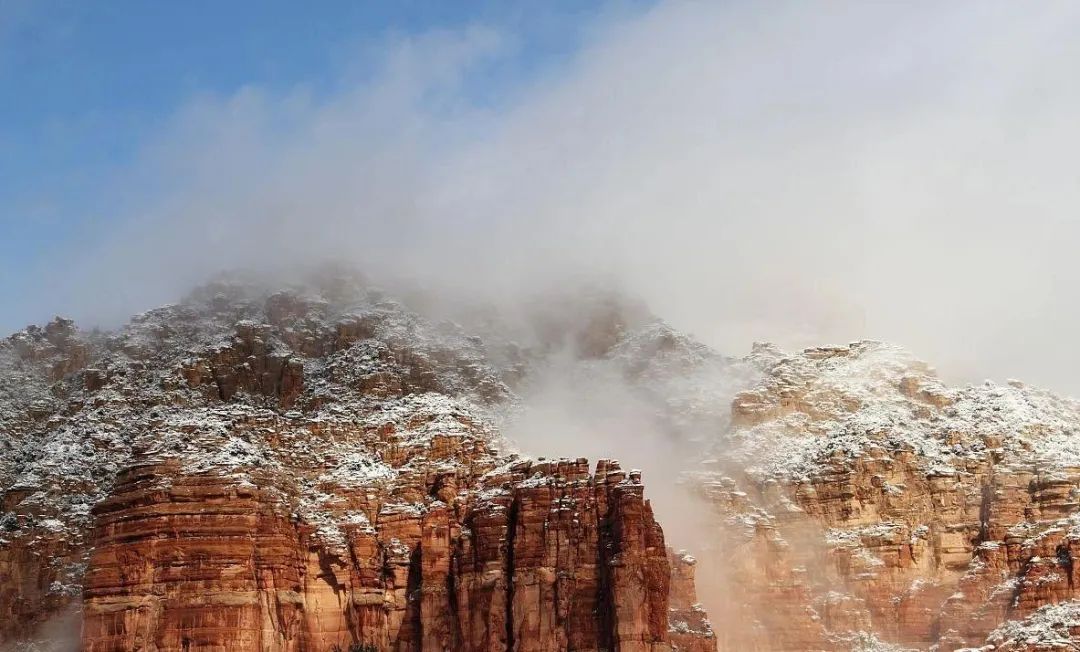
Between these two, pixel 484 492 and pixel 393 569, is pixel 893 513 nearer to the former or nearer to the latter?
pixel 484 492

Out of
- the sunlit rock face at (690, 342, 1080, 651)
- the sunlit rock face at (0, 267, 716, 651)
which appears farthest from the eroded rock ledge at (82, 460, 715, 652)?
the sunlit rock face at (690, 342, 1080, 651)

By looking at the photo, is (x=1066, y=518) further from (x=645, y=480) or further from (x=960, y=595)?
(x=645, y=480)

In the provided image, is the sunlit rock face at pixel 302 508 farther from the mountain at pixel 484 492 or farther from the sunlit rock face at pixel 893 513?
the sunlit rock face at pixel 893 513

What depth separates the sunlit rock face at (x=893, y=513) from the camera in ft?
396

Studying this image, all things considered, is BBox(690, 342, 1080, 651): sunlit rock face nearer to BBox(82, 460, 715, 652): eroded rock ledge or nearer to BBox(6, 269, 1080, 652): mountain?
BBox(6, 269, 1080, 652): mountain

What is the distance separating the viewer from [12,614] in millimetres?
116500

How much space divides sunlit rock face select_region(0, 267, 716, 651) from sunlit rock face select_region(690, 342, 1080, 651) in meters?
10.5

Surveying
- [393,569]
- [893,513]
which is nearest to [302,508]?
[393,569]

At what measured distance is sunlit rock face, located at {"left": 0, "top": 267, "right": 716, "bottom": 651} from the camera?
357 ft

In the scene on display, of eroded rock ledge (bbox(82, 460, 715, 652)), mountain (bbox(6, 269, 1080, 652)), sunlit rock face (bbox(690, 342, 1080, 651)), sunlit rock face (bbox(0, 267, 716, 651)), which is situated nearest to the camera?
eroded rock ledge (bbox(82, 460, 715, 652))

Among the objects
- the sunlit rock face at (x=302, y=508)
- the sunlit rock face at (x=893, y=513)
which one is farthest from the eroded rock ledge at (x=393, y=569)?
the sunlit rock face at (x=893, y=513)

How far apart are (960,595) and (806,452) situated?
1728cm

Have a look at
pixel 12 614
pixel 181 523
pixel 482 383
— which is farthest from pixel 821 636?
pixel 12 614

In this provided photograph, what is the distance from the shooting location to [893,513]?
127 metres
